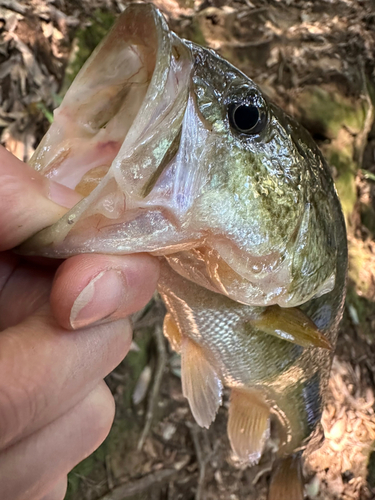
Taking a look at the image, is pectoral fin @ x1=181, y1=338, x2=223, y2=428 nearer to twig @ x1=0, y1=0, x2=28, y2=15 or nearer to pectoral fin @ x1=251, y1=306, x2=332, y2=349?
pectoral fin @ x1=251, y1=306, x2=332, y2=349

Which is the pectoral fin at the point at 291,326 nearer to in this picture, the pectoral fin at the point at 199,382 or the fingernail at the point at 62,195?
the pectoral fin at the point at 199,382

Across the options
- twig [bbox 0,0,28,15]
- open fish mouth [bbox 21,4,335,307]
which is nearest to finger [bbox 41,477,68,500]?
open fish mouth [bbox 21,4,335,307]

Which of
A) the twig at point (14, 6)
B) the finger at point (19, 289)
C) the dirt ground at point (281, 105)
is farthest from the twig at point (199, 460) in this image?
the twig at point (14, 6)

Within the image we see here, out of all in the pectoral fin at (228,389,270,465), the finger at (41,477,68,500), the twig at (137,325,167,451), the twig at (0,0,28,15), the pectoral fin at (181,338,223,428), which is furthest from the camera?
the twig at (137,325,167,451)

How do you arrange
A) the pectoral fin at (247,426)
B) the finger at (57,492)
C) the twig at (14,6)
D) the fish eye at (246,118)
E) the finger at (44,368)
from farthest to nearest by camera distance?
1. the twig at (14,6)
2. the pectoral fin at (247,426)
3. the finger at (57,492)
4. the fish eye at (246,118)
5. the finger at (44,368)

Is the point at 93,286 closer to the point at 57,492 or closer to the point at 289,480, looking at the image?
the point at 57,492

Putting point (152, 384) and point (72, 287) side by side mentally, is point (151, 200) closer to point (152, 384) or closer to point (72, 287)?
point (72, 287)

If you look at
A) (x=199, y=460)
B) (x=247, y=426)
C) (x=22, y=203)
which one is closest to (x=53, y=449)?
(x=22, y=203)
